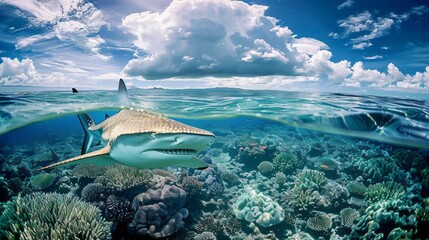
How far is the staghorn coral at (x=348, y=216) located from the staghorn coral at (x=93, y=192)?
918 cm

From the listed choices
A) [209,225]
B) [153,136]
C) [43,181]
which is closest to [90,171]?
[43,181]

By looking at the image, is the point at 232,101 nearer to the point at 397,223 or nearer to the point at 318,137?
the point at 397,223

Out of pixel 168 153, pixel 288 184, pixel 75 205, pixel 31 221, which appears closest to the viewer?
pixel 168 153

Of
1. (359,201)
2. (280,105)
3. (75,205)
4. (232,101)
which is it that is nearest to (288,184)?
(359,201)

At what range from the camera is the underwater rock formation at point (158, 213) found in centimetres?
644

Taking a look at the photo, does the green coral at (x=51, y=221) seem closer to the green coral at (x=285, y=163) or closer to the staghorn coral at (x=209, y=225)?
the staghorn coral at (x=209, y=225)

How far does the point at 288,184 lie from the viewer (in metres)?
11.6

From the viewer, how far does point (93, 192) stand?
7.98 metres

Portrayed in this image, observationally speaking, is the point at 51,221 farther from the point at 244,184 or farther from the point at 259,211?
the point at 244,184

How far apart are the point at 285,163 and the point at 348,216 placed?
498 cm

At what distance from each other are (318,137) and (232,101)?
651 inches

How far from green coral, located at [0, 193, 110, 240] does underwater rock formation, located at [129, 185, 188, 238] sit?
986 millimetres

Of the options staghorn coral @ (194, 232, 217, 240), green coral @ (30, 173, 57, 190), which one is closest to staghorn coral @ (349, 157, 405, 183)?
staghorn coral @ (194, 232, 217, 240)

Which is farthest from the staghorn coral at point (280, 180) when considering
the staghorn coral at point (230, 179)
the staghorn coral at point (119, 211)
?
the staghorn coral at point (119, 211)
